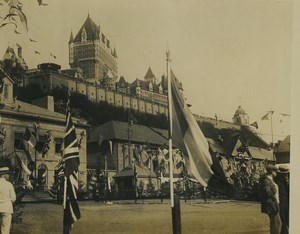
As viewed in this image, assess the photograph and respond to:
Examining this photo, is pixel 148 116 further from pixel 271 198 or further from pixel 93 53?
pixel 271 198

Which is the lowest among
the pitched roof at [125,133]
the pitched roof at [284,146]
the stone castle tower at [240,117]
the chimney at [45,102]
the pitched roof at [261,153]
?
the pitched roof at [261,153]

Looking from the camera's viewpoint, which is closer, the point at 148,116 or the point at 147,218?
the point at 147,218

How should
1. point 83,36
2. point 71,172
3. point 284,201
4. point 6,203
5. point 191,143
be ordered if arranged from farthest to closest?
1. point 284,201
2. point 191,143
3. point 83,36
4. point 71,172
5. point 6,203

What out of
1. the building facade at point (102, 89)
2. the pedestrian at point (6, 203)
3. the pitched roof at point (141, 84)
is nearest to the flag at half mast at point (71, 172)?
the building facade at point (102, 89)

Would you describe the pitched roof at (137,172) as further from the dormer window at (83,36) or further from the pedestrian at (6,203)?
the dormer window at (83,36)

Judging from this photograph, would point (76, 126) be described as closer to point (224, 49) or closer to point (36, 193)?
point (36, 193)

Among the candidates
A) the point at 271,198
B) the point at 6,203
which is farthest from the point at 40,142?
the point at 271,198

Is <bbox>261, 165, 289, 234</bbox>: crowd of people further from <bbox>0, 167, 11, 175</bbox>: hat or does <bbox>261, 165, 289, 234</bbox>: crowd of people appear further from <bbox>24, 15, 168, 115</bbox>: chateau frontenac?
<bbox>0, 167, 11, 175</bbox>: hat

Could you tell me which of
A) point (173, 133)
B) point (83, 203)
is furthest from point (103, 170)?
point (173, 133)
